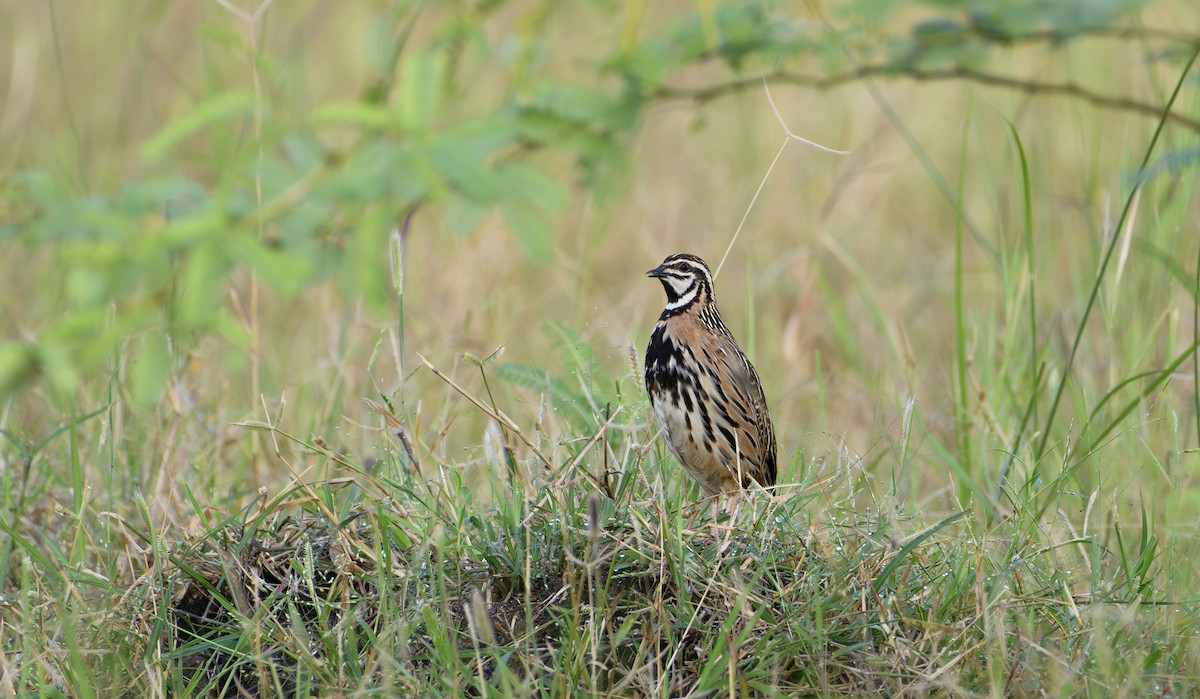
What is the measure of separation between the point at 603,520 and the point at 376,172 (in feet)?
6.97

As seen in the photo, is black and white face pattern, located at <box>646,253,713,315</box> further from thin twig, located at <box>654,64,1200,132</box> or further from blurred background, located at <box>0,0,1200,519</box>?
thin twig, located at <box>654,64,1200,132</box>

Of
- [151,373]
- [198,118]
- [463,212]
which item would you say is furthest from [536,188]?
[151,373]

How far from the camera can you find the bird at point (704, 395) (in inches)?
168

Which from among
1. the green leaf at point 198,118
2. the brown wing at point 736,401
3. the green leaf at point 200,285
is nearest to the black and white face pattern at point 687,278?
the brown wing at point 736,401

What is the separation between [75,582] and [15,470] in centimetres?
112

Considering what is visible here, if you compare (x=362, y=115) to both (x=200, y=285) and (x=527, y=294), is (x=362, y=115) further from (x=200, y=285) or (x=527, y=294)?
(x=527, y=294)

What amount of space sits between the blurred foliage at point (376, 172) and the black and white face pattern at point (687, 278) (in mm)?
941

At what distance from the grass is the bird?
12 centimetres

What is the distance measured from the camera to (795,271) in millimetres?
7816

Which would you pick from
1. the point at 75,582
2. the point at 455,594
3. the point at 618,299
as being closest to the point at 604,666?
the point at 455,594

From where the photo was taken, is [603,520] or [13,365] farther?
[13,365]

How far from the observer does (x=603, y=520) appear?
347 centimetres

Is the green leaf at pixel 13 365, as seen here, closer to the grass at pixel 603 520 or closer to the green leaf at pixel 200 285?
the grass at pixel 603 520

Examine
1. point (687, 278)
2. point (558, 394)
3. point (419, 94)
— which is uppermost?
point (419, 94)
